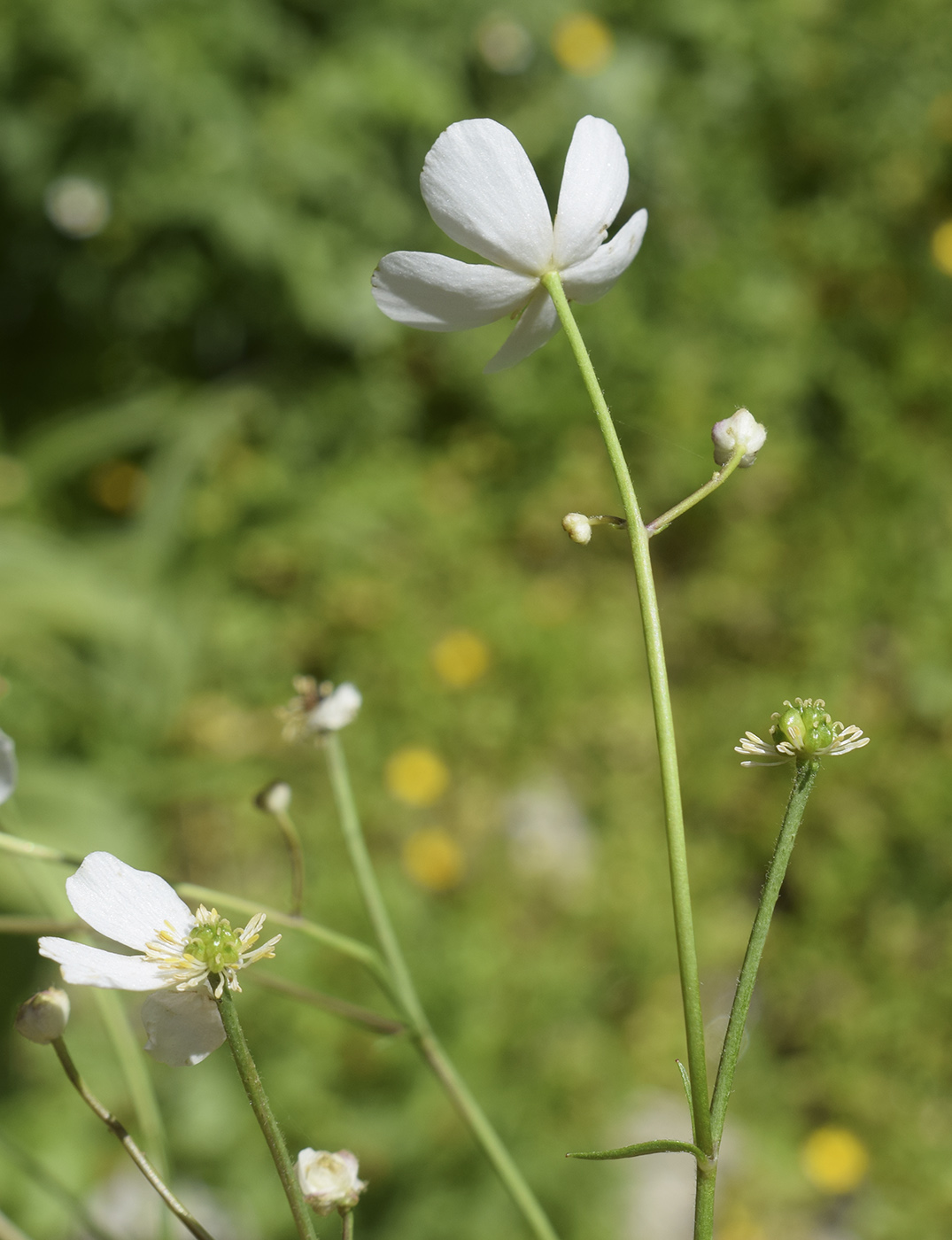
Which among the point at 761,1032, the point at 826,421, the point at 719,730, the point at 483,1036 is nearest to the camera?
the point at 483,1036

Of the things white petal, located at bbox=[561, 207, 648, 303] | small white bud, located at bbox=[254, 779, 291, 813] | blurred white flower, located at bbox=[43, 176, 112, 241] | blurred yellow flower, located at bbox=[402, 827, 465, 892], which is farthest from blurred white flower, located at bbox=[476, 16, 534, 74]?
small white bud, located at bbox=[254, 779, 291, 813]

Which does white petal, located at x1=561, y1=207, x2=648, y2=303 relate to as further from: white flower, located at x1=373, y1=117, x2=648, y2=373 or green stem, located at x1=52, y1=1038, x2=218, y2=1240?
green stem, located at x1=52, y1=1038, x2=218, y2=1240

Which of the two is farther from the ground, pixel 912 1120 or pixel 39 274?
pixel 39 274

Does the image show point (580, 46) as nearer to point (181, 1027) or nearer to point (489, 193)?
point (489, 193)

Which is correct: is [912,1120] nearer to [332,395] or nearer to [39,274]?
[332,395]

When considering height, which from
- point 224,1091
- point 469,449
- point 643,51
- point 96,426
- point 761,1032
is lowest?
point 224,1091

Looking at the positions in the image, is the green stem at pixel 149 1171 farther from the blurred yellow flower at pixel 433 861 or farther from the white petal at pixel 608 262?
the blurred yellow flower at pixel 433 861

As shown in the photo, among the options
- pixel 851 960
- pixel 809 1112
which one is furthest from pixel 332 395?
pixel 809 1112
